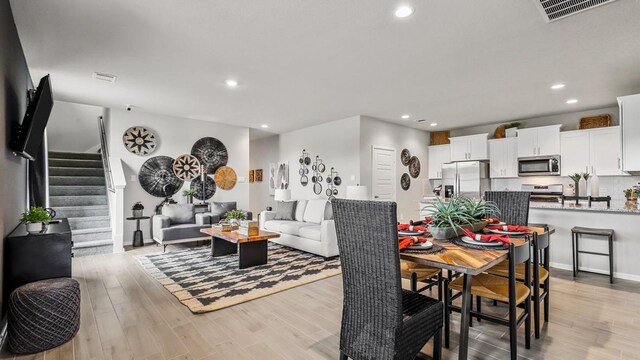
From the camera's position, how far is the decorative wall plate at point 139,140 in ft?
19.2

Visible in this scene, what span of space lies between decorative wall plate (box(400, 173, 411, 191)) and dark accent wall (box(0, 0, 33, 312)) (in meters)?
6.57

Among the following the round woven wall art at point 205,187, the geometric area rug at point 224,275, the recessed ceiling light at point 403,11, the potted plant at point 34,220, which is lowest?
the geometric area rug at point 224,275

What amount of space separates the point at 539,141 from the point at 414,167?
261cm

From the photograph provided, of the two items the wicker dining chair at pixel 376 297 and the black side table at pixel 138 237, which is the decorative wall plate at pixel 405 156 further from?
the wicker dining chair at pixel 376 297

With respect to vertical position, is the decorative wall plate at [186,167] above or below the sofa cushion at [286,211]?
above

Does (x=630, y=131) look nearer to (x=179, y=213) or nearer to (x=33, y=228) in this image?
(x=33, y=228)

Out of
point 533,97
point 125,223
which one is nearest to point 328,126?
point 533,97

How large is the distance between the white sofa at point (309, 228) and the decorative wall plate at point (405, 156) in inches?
112

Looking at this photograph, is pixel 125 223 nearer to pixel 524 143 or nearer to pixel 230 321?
pixel 230 321

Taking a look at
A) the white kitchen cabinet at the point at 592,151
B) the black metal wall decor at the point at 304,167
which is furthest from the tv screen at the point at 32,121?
the white kitchen cabinet at the point at 592,151

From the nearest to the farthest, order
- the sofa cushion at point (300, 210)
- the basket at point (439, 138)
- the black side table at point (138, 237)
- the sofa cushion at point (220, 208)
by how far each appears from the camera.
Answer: the black side table at point (138, 237)
the sofa cushion at point (300, 210)
the sofa cushion at point (220, 208)
the basket at point (439, 138)

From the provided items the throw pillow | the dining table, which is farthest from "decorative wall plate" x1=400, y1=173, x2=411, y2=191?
the dining table

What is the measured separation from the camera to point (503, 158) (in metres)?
6.57

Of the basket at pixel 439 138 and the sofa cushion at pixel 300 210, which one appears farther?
the basket at pixel 439 138
